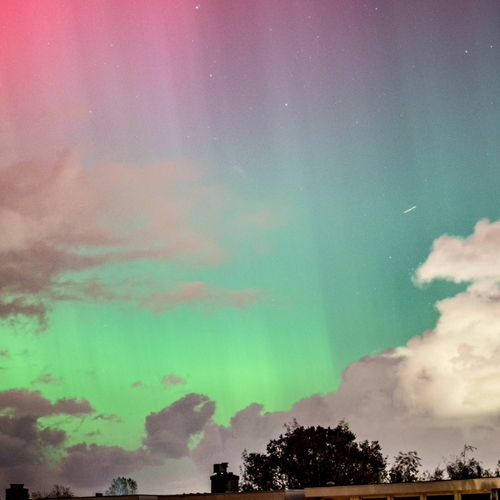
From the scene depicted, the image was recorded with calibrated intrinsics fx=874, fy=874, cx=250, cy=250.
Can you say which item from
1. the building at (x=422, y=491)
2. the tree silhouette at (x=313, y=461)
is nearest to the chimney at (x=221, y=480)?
the building at (x=422, y=491)

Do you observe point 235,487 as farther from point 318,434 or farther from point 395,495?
point 318,434

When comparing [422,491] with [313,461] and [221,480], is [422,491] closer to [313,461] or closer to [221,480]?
[221,480]

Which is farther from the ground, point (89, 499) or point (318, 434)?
point (318, 434)

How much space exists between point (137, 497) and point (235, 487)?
27.5ft

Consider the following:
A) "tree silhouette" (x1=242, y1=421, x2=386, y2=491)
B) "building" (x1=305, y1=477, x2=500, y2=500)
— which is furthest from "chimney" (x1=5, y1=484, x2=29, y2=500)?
"tree silhouette" (x1=242, y1=421, x2=386, y2=491)

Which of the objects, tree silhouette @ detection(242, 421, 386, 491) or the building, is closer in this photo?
the building

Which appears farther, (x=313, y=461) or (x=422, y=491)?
(x=313, y=461)

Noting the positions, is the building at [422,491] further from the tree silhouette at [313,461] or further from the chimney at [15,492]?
the tree silhouette at [313,461]

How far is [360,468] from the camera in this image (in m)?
70.8

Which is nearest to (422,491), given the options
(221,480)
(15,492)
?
(221,480)

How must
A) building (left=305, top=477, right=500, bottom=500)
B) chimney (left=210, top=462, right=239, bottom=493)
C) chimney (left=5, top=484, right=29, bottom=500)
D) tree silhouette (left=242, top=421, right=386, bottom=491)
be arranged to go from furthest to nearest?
tree silhouette (left=242, top=421, right=386, bottom=491) < chimney (left=5, top=484, right=29, bottom=500) < chimney (left=210, top=462, right=239, bottom=493) < building (left=305, top=477, right=500, bottom=500)

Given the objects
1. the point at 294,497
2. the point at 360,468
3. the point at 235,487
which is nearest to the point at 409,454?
the point at 360,468

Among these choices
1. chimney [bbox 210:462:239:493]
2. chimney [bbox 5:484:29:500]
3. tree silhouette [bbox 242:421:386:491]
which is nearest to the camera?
chimney [bbox 210:462:239:493]

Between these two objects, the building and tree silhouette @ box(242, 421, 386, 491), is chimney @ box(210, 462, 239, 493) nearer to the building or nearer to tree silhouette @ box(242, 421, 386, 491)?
the building
